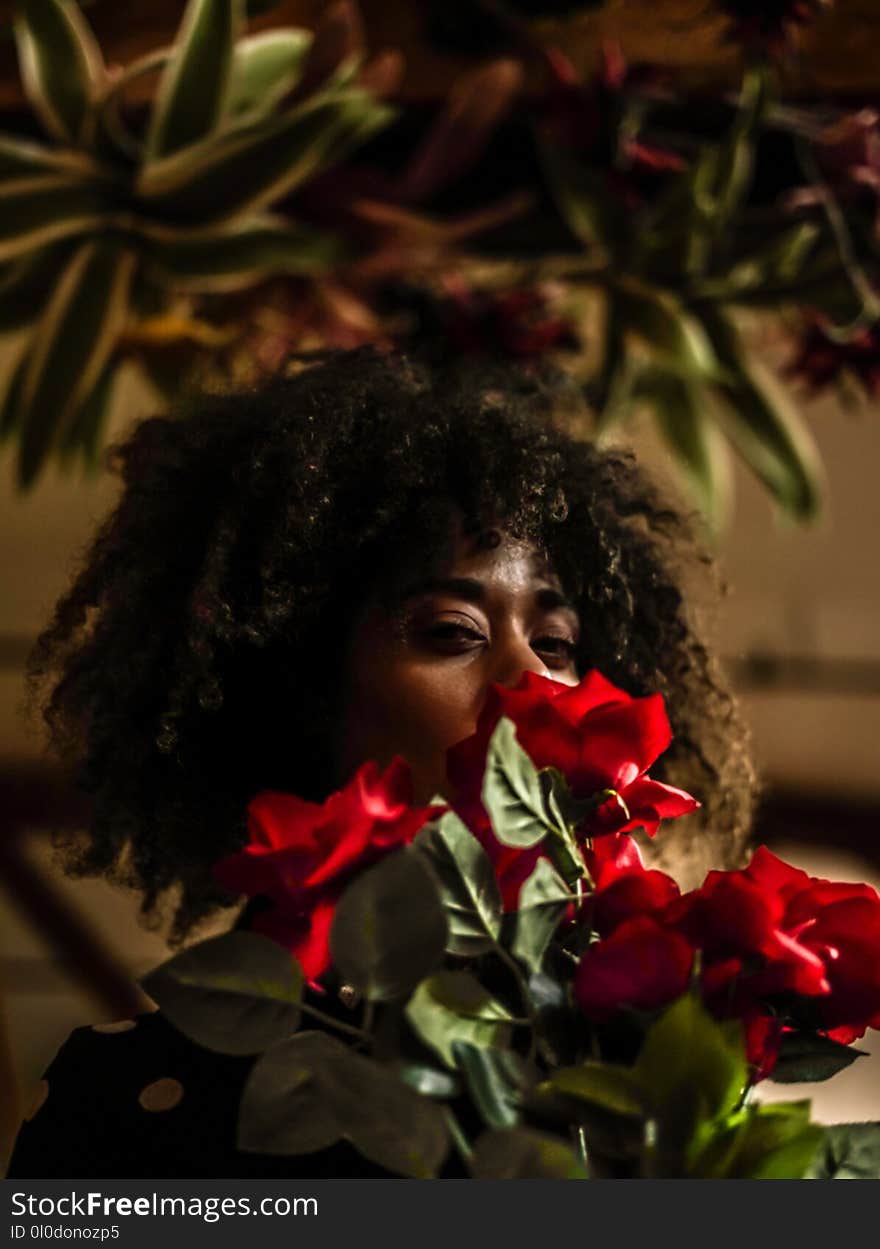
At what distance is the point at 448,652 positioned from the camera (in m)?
0.83

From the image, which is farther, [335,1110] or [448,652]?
[448,652]

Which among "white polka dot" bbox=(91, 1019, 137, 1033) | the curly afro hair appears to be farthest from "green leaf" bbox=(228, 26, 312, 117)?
"white polka dot" bbox=(91, 1019, 137, 1033)

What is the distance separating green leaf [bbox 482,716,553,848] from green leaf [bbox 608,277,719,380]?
963 millimetres

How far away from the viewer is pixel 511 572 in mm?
856

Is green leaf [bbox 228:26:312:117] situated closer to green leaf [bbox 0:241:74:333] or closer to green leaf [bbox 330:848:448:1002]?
green leaf [bbox 0:241:74:333]

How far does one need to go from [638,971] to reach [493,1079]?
63 mm

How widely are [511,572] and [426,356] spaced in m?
0.62

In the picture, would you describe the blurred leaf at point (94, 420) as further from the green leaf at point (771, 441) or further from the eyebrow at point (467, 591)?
the eyebrow at point (467, 591)

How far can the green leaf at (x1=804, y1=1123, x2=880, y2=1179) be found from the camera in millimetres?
530

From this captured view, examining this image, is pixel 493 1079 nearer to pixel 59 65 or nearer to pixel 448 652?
pixel 448 652

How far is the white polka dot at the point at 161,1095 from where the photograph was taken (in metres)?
0.72

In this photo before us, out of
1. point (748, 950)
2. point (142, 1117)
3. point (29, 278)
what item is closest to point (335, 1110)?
point (748, 950)

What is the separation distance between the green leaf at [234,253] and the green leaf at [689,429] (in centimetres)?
41

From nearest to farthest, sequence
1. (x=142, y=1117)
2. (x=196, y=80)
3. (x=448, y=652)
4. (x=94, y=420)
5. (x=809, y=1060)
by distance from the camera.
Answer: (x=809, y=1060), (x=142, y=1117), (x=448, y=652), (x=196, y=80), (x=94, y=420)
